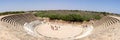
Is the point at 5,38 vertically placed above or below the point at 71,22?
above

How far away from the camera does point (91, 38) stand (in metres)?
23.2

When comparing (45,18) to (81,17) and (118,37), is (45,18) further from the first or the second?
(118,37)

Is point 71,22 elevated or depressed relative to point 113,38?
depressed

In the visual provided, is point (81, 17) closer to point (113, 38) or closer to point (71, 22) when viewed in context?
point (71, 22)

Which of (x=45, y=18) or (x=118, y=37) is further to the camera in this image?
(x=45, y=18)

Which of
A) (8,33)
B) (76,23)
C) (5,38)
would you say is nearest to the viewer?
(5,38)

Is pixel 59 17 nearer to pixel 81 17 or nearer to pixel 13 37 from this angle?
pixel 81 17

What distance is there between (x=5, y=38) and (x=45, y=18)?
28322 millimetres

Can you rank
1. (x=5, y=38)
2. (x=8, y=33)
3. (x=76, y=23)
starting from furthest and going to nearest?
(x=76, y=23)
(x=8, y=33)
(x=5, y=38)

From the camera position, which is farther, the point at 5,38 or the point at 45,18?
the point at 45,18

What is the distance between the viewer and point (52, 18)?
49062 mm

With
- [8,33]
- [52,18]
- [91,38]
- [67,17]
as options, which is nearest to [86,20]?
[67,17]

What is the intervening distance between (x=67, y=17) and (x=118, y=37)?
2557 centimetres

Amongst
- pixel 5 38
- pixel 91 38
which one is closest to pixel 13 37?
pixel 5 38
